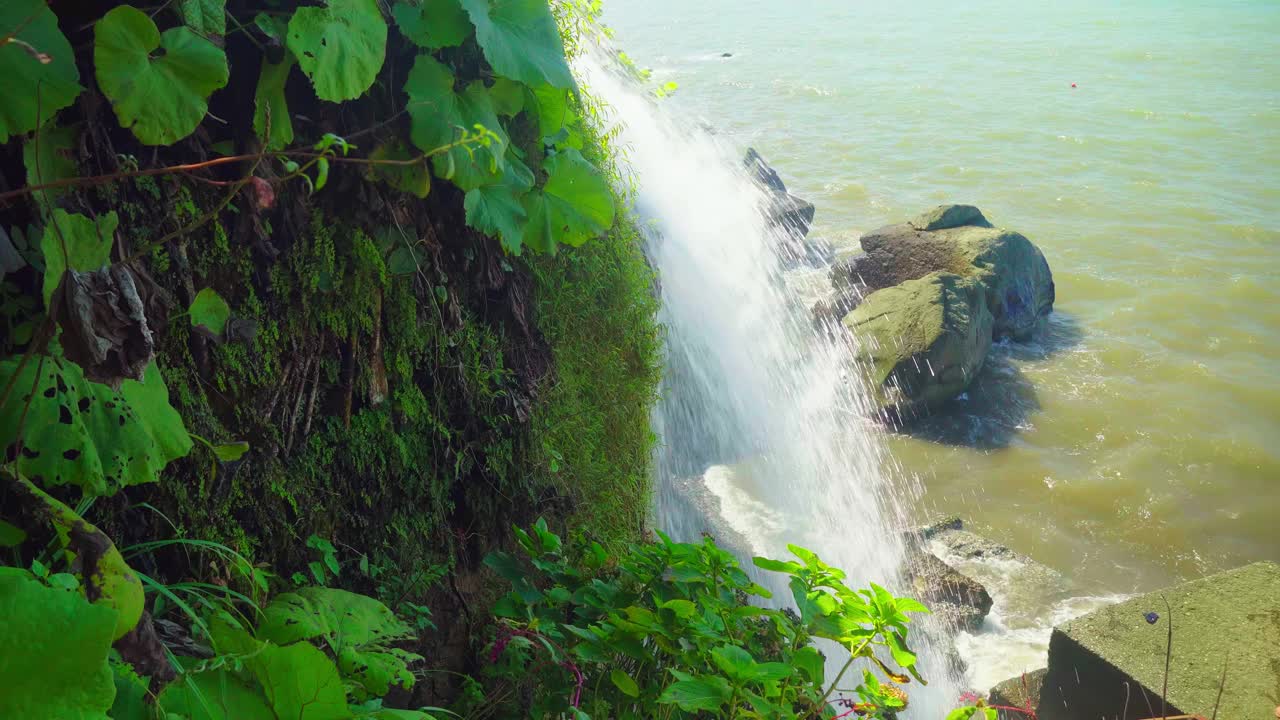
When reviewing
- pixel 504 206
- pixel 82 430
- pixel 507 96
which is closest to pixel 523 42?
pixel 507 96

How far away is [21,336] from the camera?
1.45m

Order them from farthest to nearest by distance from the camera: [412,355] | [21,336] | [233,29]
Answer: [412,355], [233,29], [21,336]

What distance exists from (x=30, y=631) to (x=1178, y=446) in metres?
9.21

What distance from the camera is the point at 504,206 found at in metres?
2.32

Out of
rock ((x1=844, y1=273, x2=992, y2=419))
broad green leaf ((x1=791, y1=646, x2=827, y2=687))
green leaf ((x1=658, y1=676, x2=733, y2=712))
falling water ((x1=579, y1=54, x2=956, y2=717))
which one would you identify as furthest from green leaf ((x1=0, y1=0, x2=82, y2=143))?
rock ((x1=844, y1=273, x2=992, y2=419))

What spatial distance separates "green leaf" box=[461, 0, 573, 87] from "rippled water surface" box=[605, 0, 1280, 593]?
6.03 metres

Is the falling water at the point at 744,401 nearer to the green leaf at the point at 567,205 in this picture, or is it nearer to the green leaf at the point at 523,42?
the green leaf at the point at 567,205

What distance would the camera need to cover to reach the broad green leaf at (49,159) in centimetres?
149

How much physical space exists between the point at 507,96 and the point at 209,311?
0.97 meters

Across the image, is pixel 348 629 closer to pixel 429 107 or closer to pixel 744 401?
pixel 429 107

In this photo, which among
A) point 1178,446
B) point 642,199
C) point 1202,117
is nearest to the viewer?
point 642,199

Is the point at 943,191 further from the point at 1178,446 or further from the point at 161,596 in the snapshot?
the point at 161,596

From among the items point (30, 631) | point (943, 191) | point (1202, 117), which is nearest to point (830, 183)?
point (943, 191)

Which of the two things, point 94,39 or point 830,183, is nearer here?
point 94,39
